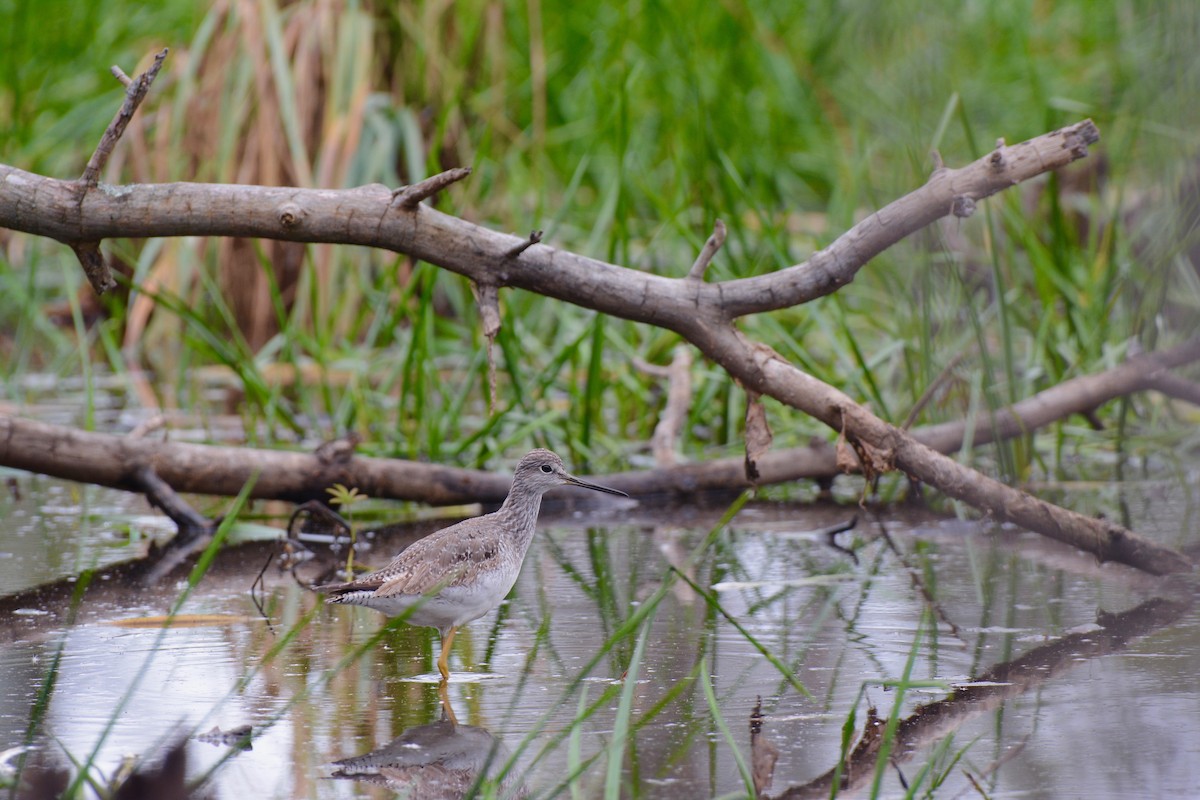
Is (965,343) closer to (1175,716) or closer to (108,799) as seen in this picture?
(1175,716)

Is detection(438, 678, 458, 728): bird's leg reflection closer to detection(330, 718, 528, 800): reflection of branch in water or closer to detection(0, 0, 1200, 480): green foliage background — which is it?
detection(330, 718, 528, 800): reflection of branch in water

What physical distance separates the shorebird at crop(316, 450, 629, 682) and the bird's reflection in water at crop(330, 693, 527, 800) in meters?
0.37

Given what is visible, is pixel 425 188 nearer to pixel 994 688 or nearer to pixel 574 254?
pixel 574 254

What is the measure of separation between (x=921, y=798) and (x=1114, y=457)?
3654 millimetres

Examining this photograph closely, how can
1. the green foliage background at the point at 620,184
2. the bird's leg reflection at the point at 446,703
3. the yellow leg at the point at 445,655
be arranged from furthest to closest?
the green foliage background at the point at 620,184 < the yellow leg at the point at 445,655 < the bird's leg reflection at the point at 446,703

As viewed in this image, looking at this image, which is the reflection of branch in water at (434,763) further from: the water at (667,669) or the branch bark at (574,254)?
the branch bark at (574,254)

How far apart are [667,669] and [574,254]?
102cm

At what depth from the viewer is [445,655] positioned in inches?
128

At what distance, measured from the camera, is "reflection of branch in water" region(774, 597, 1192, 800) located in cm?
254

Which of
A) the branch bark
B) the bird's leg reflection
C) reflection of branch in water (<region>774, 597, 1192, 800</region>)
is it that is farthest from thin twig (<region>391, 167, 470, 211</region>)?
reflection of branch in water (<region>774, 597, 1192, 800</region>)

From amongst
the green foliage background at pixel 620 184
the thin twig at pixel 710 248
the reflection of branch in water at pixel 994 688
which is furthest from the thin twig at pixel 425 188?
the reflection of branch in water at pixel 994 688

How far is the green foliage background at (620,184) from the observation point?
477 cm

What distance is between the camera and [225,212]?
11.2ft

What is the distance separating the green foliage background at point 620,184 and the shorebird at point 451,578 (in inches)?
46.3
